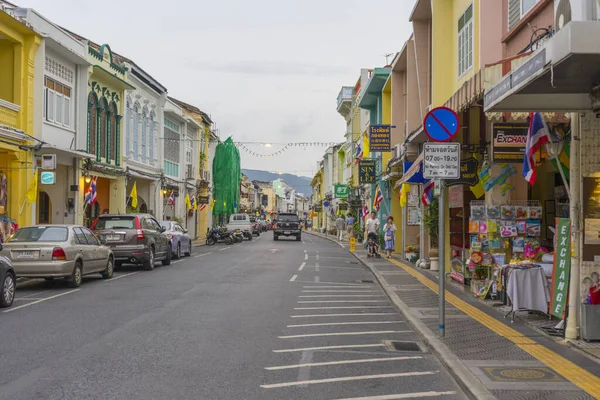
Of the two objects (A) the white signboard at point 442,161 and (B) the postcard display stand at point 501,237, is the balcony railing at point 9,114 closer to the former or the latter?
(B) the postcard display stand at point 501,237

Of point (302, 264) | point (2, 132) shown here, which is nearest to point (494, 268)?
point (302, 264)

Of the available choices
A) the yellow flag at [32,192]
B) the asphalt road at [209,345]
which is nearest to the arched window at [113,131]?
the yellow flag at [32,192]

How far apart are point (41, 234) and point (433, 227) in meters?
11.6

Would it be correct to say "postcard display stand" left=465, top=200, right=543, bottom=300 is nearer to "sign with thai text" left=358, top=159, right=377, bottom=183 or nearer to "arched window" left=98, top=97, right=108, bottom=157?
"arched window" left=98, top=97, right=108, bottom=157

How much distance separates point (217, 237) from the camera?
133ft

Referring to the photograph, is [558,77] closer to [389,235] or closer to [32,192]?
[32,192]

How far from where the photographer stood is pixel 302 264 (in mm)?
23578

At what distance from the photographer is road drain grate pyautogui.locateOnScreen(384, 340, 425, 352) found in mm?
8795

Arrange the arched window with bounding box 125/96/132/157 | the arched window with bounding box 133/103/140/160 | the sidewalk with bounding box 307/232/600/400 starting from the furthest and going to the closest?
the arched window with bounding box 133/103/140/160, the arched window with bounding box 125/96/132/157, the sidewalk with bounding box 307/232/600/400

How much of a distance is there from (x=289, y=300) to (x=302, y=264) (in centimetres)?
1014

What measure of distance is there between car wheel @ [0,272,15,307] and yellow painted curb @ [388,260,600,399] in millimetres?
8346

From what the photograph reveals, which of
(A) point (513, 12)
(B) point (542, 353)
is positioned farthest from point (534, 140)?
(A) point (513, 12)

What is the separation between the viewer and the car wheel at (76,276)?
15.3 m

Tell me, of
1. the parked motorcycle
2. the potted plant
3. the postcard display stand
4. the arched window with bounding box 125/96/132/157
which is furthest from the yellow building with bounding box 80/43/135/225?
the postcard display stand
